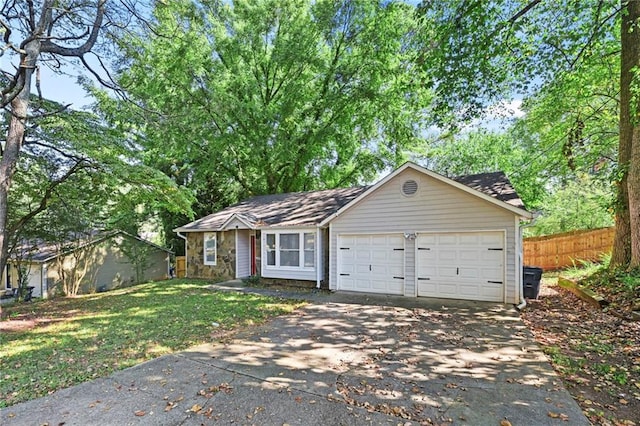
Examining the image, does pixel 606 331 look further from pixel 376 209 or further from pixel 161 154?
pixel 161 154

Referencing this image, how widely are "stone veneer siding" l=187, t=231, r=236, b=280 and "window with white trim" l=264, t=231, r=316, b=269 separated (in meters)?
2.19

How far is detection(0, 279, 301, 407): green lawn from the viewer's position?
4598 millimetres

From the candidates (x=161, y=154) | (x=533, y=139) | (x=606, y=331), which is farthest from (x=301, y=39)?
(x=606, y=331)

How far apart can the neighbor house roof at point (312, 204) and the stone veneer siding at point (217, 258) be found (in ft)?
1.74

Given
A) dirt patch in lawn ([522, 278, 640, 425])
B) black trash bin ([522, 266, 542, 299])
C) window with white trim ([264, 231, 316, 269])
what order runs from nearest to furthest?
1. dirt patch in lawn ([522, 278, 640, 425])
2. black trash bin ([522, 266, 542, 299])
3. window with white trim ([264, 231, 316, 269])

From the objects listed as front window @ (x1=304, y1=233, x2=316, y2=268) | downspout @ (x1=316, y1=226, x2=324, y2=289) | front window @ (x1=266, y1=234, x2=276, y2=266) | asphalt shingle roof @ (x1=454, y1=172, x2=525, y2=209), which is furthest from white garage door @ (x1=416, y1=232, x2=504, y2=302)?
front window @ (x1=266, y1=234, x2=276, y2=266)

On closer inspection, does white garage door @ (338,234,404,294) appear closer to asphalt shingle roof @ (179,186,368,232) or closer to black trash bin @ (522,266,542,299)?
asphalt shingle roof @ (179,186,368,232)

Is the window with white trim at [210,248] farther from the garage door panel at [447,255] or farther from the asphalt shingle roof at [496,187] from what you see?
the asphalt shingle roof at [496,187]

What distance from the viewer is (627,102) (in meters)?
8.64

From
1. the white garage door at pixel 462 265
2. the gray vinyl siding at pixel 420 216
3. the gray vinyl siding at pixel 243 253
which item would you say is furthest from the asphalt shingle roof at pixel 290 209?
the white garage door at pixel 462 265

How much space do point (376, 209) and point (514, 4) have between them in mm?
7111

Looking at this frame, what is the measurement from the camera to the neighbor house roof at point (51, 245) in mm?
11876

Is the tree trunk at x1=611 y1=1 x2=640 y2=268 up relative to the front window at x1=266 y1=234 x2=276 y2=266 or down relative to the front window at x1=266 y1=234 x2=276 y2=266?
up

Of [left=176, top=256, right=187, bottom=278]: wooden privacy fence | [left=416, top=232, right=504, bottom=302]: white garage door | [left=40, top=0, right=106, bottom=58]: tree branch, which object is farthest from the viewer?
[left=176, top=256, right=187, bottom=278]: wooden privacy fence
